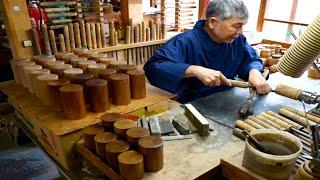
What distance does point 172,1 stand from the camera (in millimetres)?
3600

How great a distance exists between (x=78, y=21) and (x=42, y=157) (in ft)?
4.99

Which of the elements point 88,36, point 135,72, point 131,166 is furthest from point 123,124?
point 88,36

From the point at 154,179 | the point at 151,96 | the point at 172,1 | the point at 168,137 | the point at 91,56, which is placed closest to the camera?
the point at 154,179

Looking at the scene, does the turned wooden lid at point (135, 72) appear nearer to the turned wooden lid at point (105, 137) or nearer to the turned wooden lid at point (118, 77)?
the turned wooden lid at point (118, 77)

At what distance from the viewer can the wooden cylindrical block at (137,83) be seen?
1533 mm

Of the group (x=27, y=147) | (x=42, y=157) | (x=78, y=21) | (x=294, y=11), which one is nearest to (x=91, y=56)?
(x=78, y=21)

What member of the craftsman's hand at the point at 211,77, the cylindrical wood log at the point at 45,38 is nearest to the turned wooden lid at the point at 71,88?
the craftsman's hand at the point at 211,77

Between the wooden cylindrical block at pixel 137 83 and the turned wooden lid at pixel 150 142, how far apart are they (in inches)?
20.9

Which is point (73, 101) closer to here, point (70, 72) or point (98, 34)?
point (70, 72)

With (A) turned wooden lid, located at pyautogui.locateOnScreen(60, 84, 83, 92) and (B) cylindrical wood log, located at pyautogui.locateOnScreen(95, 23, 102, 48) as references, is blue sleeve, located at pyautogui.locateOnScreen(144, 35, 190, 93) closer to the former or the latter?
(A) turned wooden lid, located at pyautogui.locateOnScreen(60, 84, 83, 92)

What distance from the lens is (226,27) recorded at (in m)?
1.89

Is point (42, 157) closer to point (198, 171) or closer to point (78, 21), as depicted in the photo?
point (78, 21)

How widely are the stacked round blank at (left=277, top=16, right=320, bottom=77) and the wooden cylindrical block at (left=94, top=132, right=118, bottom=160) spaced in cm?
72

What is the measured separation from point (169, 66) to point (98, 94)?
599 millimetres
